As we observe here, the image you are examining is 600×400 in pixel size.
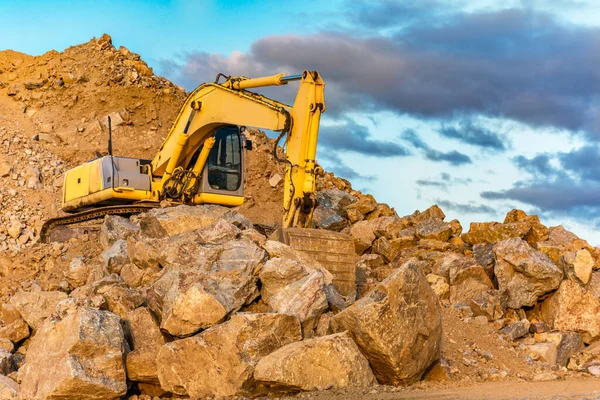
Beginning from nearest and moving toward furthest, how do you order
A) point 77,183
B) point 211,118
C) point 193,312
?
Result: 1. point 193,312
2. point 211,118
3. point 77,183

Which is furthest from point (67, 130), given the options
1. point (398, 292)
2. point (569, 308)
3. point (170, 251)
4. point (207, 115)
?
point (398, 292)

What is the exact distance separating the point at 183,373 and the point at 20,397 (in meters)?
1.61

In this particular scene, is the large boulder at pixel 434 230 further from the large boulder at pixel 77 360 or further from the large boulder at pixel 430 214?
the large boulder at pixel 77 360

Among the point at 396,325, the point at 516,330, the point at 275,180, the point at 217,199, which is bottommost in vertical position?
the point at 516,330

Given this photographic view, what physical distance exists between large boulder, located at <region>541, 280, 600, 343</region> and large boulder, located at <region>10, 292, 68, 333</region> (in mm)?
6687

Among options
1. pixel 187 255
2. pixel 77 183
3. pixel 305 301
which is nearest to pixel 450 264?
pixel 187 255

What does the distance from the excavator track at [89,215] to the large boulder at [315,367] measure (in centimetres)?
813

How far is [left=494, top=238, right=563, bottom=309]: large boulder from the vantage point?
1116 cm

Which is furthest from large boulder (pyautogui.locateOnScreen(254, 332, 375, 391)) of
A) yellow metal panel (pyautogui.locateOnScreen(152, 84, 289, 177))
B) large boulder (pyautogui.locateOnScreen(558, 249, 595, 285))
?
large boulder (pyautogui.locateOnScreen(558, 249, 595, 285))

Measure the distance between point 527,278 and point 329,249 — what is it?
→ 10.1ft

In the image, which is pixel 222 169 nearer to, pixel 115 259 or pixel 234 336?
pixel 115 259

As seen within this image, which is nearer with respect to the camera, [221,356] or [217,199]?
[221,356]

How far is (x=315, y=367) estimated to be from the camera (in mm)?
6969

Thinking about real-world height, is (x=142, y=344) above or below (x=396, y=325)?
below
